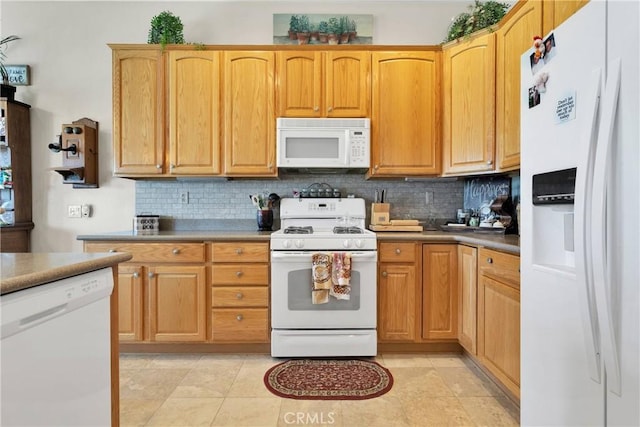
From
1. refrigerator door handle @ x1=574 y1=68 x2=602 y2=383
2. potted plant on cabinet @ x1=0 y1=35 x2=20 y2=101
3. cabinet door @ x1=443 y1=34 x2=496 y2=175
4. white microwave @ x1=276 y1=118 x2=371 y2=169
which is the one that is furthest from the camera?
potted plant on cabinet @ x1=0 y1=35 x2=20 y2=101

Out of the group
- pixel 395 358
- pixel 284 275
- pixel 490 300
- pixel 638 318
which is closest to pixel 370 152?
pixel 284 275

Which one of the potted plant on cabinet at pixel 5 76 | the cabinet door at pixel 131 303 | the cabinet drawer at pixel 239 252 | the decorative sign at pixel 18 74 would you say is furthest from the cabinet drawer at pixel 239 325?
the decorative sign at pixel 18 74

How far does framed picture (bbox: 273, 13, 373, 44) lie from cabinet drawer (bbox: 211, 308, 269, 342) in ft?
7.59

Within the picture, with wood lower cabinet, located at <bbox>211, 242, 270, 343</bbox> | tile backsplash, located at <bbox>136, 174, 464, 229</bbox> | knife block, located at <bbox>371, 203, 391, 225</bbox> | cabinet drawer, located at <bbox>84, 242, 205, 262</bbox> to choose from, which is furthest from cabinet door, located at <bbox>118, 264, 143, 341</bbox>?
knife block, located at <bbox>371, 203, 391, 225</bbox>

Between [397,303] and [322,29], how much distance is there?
7.92 ft

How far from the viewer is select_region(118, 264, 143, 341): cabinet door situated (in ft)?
7.85

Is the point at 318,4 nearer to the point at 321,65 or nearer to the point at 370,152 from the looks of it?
the point at 321,65

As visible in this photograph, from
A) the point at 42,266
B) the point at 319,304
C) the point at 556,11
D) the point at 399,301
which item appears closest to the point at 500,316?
the point at 399,301

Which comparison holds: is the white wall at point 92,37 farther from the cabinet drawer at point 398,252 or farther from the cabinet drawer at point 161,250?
the cabinet drawer at point 398,252

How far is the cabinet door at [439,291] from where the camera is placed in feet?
7.96

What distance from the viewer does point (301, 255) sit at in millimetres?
2342

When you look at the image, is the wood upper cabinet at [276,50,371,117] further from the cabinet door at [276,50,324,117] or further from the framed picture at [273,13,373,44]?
the framed picture at [273,13,373,44]

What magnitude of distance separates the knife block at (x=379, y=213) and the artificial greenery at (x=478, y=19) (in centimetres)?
145

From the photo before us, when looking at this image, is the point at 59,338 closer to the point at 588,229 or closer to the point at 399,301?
the point at 588,229
